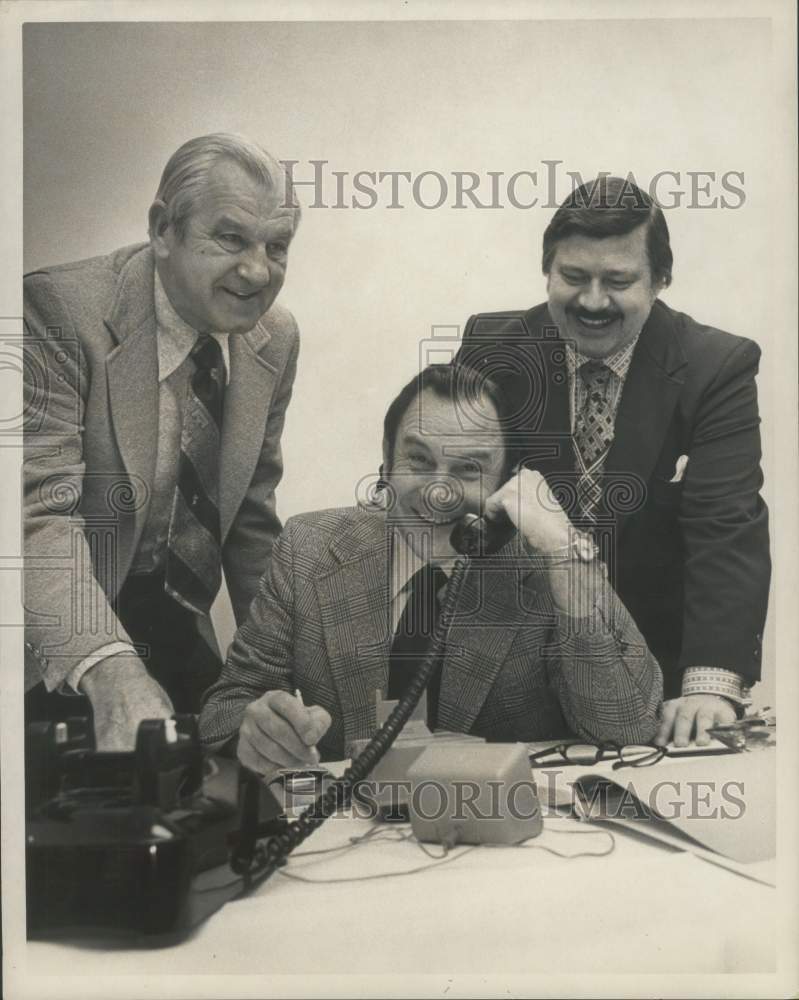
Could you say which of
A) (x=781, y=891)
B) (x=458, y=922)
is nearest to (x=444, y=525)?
(x=458, y=922)

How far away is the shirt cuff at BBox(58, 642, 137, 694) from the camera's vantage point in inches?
80.4

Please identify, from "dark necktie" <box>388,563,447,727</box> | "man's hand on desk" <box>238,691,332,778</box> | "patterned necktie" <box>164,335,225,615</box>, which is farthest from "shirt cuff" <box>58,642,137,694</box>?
"dark necktie" <box>388,563,447,727</box>

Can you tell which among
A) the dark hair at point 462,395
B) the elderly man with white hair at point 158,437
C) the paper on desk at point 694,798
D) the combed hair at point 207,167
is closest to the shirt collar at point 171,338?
the elderly man with white hair at point 158,437

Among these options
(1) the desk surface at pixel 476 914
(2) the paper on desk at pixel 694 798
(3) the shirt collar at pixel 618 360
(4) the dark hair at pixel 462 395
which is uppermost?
(3) the shirt collar at pixel 618 360

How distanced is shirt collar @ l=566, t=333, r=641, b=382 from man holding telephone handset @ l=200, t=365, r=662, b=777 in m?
0.16

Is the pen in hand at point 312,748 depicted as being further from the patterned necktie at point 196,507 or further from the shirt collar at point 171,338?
the shirt collar at point 171,338

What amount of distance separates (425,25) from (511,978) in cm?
167

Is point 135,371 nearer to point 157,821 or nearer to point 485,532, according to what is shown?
point 485,532

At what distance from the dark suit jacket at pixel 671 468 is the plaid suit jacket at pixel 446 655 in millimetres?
97

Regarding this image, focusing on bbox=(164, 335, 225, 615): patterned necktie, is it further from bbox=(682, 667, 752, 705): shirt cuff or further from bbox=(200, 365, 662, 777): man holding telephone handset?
bbox=(682, 667, 752, 705): shirt cuff

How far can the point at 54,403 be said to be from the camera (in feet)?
6.77

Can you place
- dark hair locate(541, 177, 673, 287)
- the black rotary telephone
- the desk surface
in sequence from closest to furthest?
the black rotary telephone, the desk surface, dark hair locate(541, 177, 673, 287)

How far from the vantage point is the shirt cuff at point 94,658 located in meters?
2.04

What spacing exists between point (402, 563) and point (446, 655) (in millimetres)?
181
